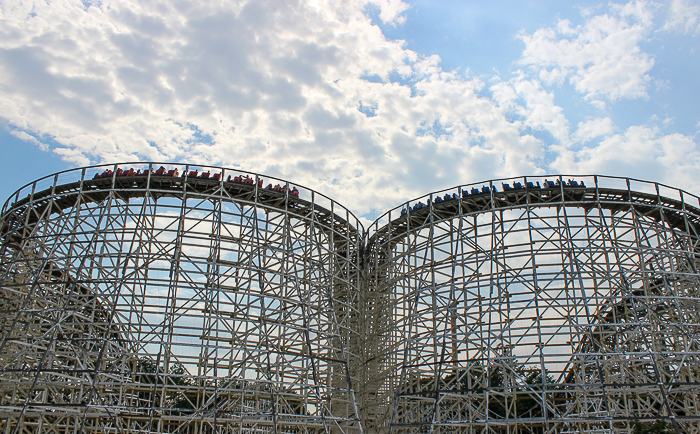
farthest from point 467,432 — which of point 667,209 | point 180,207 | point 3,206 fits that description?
point 3,206

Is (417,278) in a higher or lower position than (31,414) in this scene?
higher

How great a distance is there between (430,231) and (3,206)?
18749 millimetres

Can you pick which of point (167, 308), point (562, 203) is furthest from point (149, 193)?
point (562, 203)

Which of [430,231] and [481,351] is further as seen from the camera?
Result: [430,231]

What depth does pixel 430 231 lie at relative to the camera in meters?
22.6

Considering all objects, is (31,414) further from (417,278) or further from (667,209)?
(667,209)

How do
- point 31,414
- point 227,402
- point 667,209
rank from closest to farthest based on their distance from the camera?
point 31,414, point 227,402, point 667,209

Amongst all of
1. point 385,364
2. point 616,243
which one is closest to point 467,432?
point 385,364

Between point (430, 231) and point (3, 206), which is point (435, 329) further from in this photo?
point (3, 206)

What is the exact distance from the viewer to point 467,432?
20.2 m

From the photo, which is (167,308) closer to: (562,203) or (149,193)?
(149,193)

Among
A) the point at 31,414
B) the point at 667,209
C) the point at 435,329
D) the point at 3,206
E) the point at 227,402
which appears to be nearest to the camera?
the point at 31,414

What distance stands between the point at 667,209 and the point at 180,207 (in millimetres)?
18881

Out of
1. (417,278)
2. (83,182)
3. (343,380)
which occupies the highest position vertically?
(83,182)
